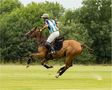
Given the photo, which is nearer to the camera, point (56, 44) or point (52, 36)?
point (52, 36)

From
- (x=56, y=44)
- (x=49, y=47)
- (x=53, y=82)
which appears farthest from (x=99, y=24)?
(x=53, y=82)

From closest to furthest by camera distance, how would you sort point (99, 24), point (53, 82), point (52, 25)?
point (52, 25)
point (53, 82)
point (99, 24)

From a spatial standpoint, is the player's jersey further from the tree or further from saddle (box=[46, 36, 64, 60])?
the tree

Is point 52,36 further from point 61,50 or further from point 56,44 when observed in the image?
point 61,50

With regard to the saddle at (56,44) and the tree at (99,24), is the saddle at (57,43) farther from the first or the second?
the tree at (99,24)

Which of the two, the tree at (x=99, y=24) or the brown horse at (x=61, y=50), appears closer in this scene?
the brown horse at (x=61, y=50)

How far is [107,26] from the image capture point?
3324 inches

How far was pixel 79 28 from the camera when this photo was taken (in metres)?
81.4

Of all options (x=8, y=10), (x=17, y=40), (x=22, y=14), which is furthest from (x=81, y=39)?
(x=8, y=10)

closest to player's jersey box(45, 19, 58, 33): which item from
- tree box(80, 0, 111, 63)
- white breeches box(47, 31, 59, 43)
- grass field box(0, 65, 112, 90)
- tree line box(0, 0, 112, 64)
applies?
white breeches box(47, 31, 59, 43)

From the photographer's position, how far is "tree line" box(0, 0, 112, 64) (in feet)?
235

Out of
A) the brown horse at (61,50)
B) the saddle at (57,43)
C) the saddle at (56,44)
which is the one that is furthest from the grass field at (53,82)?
the saddle at (57,43)

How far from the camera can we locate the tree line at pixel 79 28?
71.5m

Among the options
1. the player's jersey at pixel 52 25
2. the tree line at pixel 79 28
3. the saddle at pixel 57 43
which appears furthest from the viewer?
the tree line at pixel 79 28
